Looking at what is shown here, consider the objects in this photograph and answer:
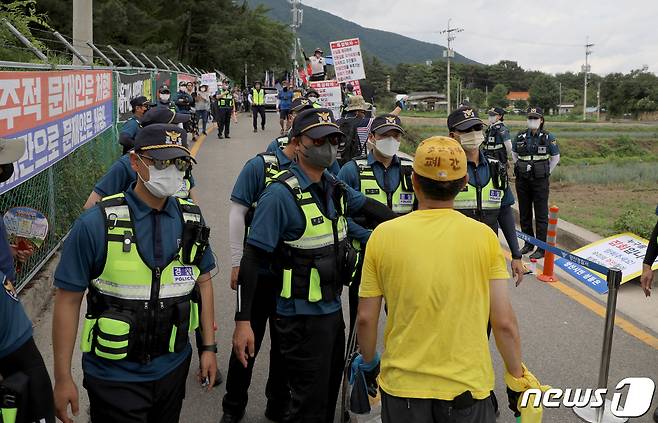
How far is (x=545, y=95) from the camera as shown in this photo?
11700 cm

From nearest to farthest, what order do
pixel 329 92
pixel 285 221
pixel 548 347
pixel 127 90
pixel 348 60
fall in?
1. pixel 285 221
2. pixel 548 347
3. pixel 127 90
4. pixel 348 60
5. pixel 329 92

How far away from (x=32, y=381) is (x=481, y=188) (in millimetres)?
3416

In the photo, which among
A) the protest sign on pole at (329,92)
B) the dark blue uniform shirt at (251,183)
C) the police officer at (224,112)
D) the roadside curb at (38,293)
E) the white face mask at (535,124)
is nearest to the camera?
the dark blue uniform shirt at (251,183)

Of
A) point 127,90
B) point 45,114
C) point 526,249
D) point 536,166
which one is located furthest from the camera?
point 127,90

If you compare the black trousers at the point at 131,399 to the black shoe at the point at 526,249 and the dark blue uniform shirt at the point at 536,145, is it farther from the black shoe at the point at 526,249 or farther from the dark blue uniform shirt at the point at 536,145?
the dark blue uniform shirt at the point at 536,145

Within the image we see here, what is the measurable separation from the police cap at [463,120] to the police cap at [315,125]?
1508mm

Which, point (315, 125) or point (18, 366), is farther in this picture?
point (315, 125)

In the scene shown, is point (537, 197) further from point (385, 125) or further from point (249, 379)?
point (249, 379)

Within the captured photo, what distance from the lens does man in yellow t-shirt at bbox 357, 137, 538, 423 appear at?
260 centimetres

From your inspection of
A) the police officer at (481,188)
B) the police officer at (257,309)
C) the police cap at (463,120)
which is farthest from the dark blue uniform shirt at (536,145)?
the police officer at (257,309)

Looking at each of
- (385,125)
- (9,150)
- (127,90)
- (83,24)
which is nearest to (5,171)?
(9,150)

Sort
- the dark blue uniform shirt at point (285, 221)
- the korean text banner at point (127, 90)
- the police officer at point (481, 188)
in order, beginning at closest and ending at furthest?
the dark blue uniform shirt at point (285, 221) → the police officer at point (481, 188) → the korean text banner at point (127, 90)

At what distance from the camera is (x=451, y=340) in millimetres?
2625

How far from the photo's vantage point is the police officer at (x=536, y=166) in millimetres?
9180
